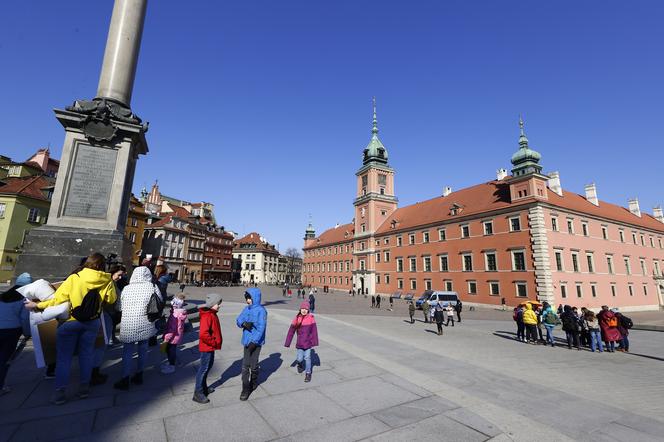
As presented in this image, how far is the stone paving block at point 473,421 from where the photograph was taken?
12.6 feet

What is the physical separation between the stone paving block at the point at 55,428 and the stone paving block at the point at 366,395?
3.12m

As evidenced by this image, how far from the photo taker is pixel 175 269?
171 ft

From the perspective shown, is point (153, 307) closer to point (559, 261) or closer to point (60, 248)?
point (60, 248)

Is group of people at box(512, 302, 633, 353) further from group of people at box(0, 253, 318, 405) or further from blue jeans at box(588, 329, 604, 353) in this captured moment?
group of people at box(0, 253, 318, 405)

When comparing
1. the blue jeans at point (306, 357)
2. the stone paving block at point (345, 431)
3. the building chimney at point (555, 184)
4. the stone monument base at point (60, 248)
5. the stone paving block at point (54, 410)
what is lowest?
the stone paving block at point (345, 431)

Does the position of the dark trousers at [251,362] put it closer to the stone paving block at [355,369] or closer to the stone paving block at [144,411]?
the stone paving block at [144,411]

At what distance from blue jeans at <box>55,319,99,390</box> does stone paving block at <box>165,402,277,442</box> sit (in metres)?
1.59

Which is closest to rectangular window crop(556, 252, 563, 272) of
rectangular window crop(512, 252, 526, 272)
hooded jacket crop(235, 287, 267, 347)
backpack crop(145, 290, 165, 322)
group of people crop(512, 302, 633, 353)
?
rectangular window crop(512, 252, 526, 272)

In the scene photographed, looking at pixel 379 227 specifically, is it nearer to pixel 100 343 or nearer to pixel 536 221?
pixel 536 221

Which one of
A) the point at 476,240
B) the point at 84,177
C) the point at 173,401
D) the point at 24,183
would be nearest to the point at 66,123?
the point at 84,177

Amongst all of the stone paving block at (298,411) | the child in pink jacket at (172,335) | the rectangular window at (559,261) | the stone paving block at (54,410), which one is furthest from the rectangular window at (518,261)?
the stone paving block at (54,410)

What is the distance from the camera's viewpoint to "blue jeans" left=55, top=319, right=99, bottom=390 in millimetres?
3949

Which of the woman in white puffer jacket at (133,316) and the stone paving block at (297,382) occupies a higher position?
the woman in white puffer jacket at (133,316)

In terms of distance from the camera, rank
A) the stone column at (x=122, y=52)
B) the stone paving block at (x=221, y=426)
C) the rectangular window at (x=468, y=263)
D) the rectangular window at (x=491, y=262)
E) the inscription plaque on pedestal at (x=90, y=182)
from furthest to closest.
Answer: the rectangular window at (x=468, y=263), the rectangular window at (x=491, y=262), the stone column at (x=122, y=52), the inscription plaque on pedestal at (x=90, y=182), the stone paving block at (x=221, y=426)
